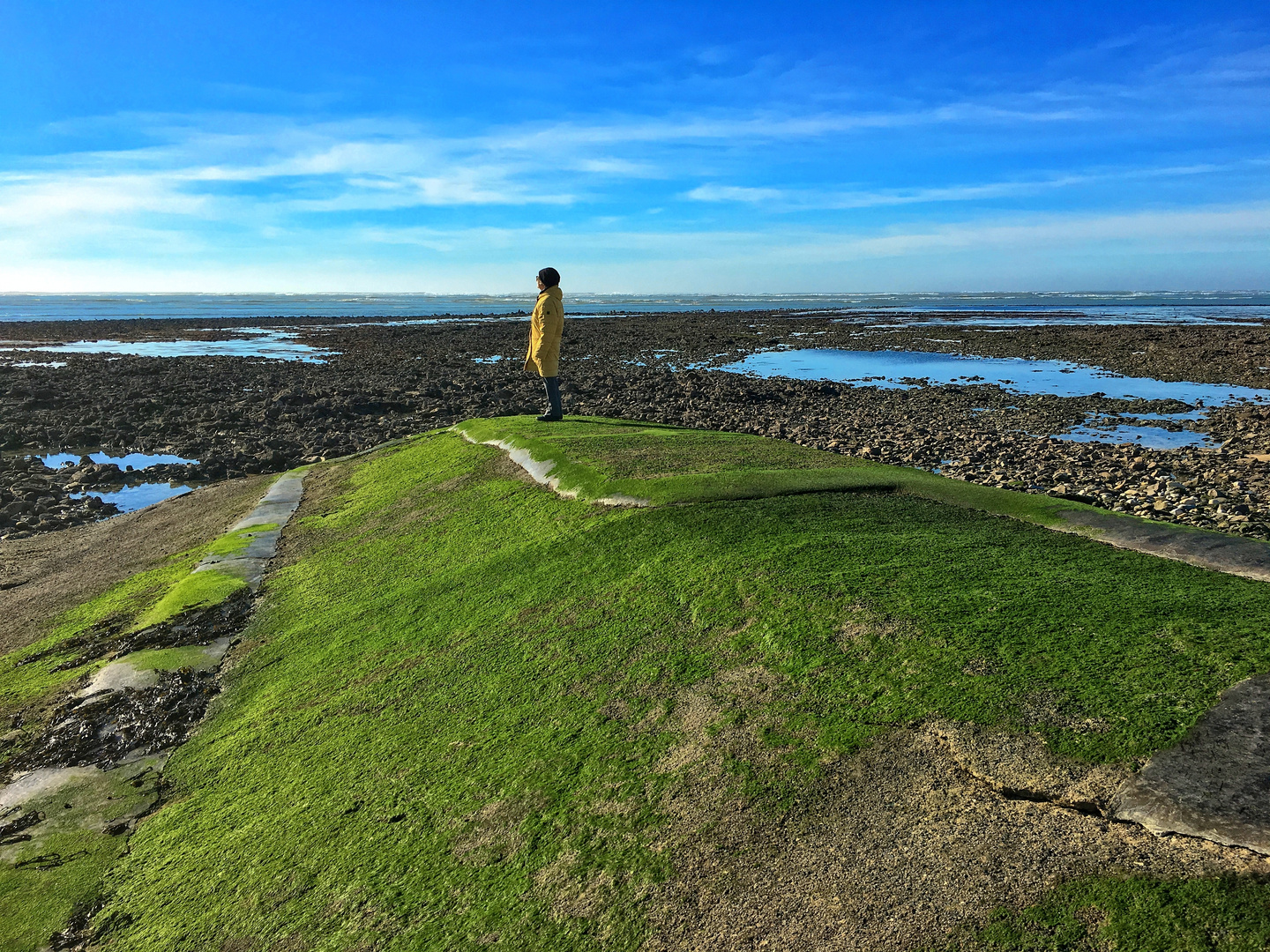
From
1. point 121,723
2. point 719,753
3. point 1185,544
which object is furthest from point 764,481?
point 121,723

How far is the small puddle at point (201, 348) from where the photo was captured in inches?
1999

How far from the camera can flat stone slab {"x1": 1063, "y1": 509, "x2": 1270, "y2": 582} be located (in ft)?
21.3

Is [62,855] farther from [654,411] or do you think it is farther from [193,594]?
[654,411]

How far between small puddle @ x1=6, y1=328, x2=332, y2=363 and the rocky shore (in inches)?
125

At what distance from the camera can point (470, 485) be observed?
36.3 feet

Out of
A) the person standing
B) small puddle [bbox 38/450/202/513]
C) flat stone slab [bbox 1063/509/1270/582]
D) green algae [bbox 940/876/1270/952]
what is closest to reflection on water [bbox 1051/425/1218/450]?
flat stone slab [bbox 1063/509/1270/582]

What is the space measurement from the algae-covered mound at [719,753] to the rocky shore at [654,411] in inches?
269

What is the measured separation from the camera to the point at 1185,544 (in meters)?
6.95

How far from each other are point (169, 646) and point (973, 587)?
761cm

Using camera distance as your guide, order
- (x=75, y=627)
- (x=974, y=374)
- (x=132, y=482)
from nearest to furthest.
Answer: (x=75, y=627)
(x=132, y=482)
(x=974, y=374)

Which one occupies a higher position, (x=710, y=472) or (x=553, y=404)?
(x=553, y=404)

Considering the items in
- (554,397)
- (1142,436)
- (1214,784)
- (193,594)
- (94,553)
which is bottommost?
(94,553)

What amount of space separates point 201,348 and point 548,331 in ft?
173

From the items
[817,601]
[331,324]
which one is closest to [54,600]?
[817,601]
